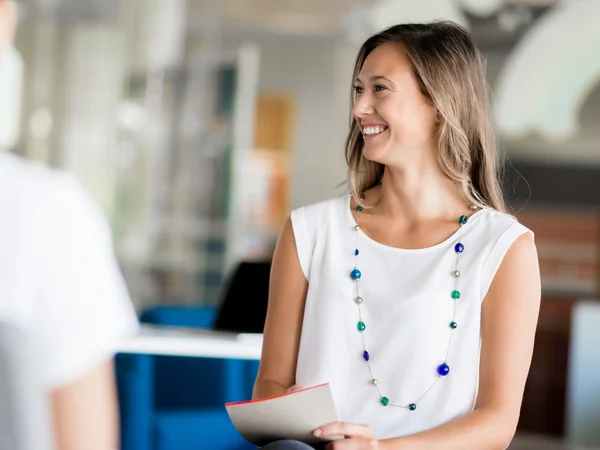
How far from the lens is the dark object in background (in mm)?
3273

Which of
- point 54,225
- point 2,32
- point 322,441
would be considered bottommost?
point 322,441

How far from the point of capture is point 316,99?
888 cm

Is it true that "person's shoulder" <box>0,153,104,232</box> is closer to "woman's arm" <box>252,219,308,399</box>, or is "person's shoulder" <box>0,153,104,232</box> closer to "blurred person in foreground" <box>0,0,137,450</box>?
"blurred person in foreground" <box>0,0,137,450</box>

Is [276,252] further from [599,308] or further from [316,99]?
[316,99]

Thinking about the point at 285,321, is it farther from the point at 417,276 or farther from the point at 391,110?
the point at 391,110

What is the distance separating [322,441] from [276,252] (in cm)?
39

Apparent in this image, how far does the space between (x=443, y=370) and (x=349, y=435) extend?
0.23 metres

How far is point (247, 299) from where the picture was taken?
3.30 m

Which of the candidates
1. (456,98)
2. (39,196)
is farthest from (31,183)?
(456,98)

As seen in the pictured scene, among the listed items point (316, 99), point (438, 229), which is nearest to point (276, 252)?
point (438, 229)

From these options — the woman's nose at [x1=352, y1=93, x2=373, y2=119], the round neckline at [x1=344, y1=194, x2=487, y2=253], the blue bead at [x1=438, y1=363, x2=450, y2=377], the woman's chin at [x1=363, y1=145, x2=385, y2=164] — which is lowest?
the blue bead at [x1=438, y1=363, x2=450, y2=377]

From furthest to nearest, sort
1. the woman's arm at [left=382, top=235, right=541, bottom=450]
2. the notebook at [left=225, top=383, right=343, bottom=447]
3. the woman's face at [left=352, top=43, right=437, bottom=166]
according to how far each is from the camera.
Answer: the woman's face at [left=352, top=43, right=437, bottom=166] → the woman's arm at [left=382, top=235, right=541, bottom=450] → the notebook at [left=225, top=383, right=343, bottom=447]

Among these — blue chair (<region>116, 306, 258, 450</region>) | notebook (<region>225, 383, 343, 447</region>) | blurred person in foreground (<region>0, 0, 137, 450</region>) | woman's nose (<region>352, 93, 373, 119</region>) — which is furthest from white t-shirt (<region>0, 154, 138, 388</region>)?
blue chair (<region>116, 306, 258, 450</region>)

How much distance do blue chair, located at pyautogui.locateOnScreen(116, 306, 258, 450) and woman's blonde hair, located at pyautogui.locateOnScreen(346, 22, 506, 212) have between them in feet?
5.31
